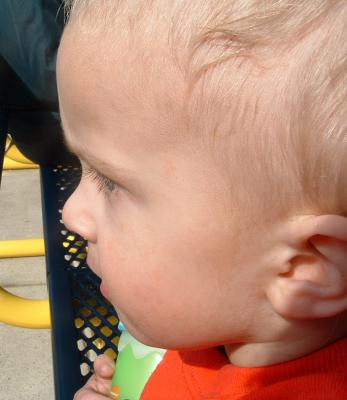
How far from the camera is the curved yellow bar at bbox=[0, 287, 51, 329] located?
1652 mm

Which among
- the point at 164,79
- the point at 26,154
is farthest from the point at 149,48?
the point at 26,154

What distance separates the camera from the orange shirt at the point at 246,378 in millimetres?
832

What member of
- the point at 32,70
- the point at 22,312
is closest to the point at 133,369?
the point at 22,312

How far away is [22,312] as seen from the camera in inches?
65.3

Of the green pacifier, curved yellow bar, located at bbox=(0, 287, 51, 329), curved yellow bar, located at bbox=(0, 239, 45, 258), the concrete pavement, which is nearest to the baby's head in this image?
the green pacifier

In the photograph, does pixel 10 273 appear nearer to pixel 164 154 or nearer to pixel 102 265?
pixel 102 265

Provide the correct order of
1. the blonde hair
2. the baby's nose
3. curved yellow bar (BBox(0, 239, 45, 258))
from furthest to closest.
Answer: curved yellow bar (BBox(0, 239, 45, 258)) → the baby's nose → the blonde hair

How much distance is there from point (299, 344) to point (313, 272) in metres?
0.16

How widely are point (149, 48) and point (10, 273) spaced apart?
180 centimetres

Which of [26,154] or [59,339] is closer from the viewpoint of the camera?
[59,339]

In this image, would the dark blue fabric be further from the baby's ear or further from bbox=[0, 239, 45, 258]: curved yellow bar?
the baby's ear

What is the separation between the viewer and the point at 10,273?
239 cm

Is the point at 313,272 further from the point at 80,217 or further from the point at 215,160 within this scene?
the point at 80,217

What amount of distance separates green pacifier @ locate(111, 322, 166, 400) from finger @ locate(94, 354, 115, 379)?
0.02 metres
